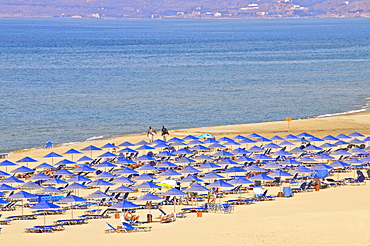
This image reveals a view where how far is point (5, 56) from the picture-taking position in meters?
128

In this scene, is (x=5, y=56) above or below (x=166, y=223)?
below

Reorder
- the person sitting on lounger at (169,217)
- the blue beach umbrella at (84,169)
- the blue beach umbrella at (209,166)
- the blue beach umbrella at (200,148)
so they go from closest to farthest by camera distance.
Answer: the person sitting on lounger at (169,217) < the blue beach umbrella at (84,169) < the blue beach umbrella at (209,166) < the blue beach umbrella at (200,148)

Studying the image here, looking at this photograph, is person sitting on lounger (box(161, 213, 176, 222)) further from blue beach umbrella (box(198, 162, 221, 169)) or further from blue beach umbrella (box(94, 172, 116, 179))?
blue beach umbrella (box(198, 162, 221, 169))

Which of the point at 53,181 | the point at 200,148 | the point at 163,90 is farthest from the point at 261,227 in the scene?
the point at 163,90

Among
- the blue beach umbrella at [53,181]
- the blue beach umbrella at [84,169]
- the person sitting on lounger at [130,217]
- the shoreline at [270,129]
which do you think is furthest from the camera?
the shoreline at [270,129]

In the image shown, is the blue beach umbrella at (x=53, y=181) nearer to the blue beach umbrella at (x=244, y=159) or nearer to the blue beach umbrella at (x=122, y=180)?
the blue beach umbrella at (x=122, y=180)

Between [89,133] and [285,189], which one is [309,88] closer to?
[89,133]

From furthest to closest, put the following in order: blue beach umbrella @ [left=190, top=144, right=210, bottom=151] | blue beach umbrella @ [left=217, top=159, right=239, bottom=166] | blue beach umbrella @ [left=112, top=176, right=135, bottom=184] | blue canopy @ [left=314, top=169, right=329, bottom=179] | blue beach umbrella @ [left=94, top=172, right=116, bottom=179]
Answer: blue beach umbrella @ [left=190, top=144, right=210, bottom=151] → blue beach umbrella @ [left=217, top=159, right=239, bottom=166] → blue canopy @ [left=314, top=169, right=329, bottom=179] → blue beach umbrella @ [left=94, top=172, right=116, bottom=179] → blue beach umbrella @ [left=112, top=176, right=135, bottom=184]

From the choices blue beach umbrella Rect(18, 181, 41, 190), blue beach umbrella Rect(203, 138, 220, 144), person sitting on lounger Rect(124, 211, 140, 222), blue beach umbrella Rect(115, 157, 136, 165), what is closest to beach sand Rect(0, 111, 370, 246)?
person sitting on lounger Rect(124, 211, 140, 222)

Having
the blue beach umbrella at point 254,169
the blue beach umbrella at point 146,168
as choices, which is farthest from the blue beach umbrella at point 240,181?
the blue beach umbrella at point 146,168

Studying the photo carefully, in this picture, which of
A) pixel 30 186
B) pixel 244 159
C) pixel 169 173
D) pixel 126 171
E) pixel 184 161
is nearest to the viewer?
pixel 30 186

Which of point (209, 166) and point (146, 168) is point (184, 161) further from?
point (146, 168)

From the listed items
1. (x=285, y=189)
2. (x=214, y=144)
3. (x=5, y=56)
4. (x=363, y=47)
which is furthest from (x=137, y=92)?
(x=363, y=47)

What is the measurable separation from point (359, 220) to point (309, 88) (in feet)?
181
